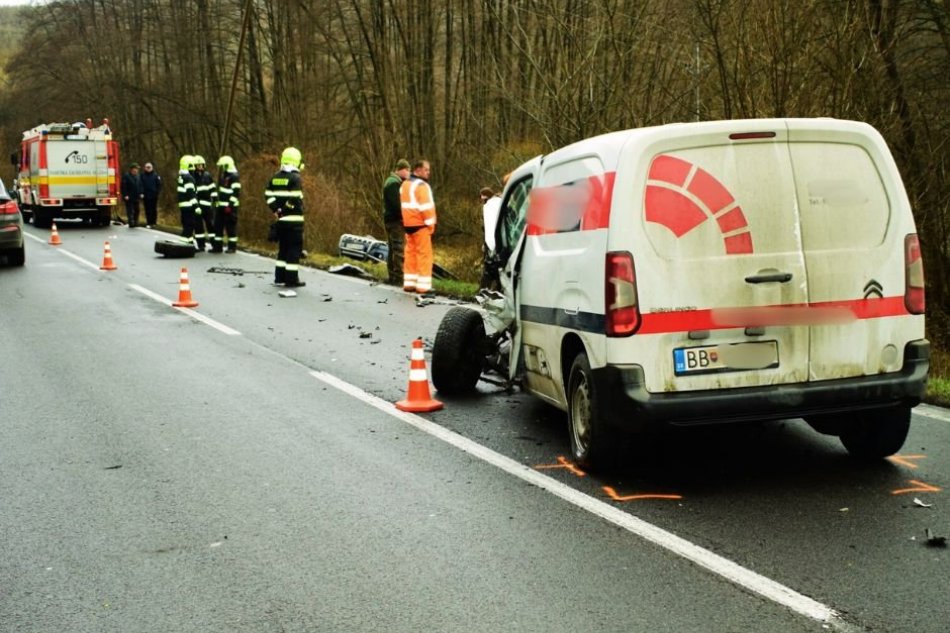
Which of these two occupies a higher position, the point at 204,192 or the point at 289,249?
the point at 204,192

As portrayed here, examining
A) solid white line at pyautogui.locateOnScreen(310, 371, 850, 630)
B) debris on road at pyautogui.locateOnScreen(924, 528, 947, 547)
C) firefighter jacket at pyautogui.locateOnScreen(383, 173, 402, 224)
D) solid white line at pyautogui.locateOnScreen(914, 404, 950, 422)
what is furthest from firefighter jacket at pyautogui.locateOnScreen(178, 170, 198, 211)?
debris on road at pyautogui.locateOnScreen(924, 528, 947, 547)

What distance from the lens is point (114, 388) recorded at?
9.34 metres

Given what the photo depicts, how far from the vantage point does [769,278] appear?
18.9 feet

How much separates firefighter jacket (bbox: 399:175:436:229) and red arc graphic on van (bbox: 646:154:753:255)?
11.1 meters

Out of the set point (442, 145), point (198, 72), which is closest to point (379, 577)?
point (442, 145)

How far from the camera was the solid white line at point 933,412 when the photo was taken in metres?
7.64

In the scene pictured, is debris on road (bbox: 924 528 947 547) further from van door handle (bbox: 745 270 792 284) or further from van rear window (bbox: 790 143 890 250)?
van rear window (bbox: 790 143 890 250)

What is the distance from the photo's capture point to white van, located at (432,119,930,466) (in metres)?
5.73

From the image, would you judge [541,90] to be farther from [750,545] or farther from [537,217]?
[750,545]

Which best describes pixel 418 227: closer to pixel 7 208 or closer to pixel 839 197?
pixel 7 208

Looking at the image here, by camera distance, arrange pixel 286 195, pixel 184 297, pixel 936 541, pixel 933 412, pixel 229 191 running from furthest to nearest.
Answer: pixel 229 191
pixel 286 195
pixel 184 297
pixel 933 412
pixel 936 541

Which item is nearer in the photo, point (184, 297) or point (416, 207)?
point (184, 297)

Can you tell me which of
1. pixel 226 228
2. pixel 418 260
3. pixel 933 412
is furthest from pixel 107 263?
pixel 933 412

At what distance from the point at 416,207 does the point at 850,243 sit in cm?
1131
